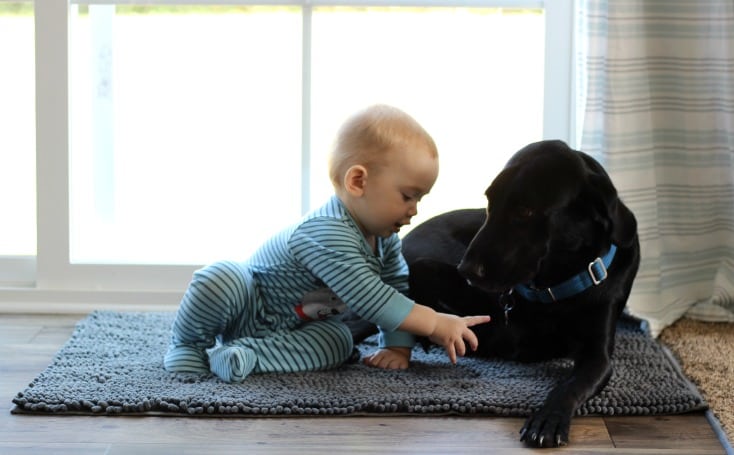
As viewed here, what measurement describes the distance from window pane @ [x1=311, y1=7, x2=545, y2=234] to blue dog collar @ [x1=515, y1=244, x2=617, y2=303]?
784 mm

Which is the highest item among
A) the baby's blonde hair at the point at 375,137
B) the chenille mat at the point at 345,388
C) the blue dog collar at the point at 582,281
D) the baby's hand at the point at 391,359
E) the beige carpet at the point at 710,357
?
the baby's blonde hair at the point at 375,137

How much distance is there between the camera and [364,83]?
105 inches

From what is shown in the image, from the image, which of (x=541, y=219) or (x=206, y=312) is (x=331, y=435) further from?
(x=541, y=219)

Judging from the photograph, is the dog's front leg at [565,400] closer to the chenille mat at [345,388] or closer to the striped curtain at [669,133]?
the chenille mat at [345,388]

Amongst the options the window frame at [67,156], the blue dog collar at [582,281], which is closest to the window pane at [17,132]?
the window frame at [67,156]

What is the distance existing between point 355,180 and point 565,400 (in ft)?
1.82

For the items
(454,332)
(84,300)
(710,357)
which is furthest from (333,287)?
(84,300)

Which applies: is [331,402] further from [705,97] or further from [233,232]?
[705,97]

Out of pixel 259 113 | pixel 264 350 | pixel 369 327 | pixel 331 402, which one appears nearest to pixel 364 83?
pixel 259 113

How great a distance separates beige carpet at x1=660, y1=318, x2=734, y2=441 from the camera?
1.87m

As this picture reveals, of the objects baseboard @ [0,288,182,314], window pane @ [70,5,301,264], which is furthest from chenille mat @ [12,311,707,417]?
window pane @ [70,5,301,264]

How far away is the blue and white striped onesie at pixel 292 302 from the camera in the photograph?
1942 millimetres

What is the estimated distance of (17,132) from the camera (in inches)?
107

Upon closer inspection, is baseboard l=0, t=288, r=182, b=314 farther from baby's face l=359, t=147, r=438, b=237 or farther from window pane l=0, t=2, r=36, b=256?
baby's face l=359, t=147, r=438, b=237
